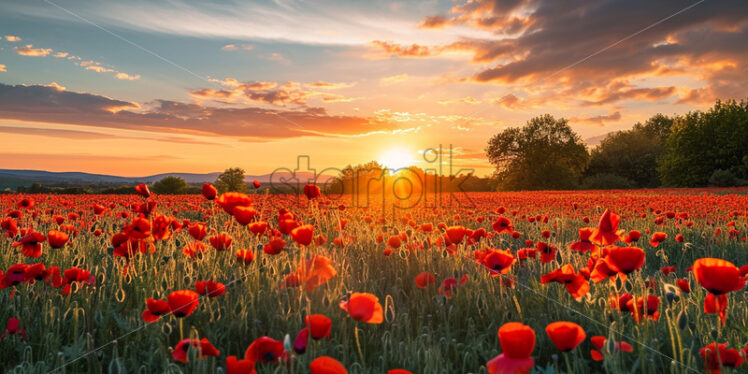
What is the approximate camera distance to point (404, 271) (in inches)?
162

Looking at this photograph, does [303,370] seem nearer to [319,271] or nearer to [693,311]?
[319,271]

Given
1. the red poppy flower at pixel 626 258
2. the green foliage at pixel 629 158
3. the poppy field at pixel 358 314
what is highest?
the green foliage at pixel 629 158

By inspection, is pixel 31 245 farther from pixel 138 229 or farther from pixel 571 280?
pixel 571 280

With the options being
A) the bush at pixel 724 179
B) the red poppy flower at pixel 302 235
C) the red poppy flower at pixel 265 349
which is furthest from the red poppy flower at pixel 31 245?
the bush at pixel 724 179

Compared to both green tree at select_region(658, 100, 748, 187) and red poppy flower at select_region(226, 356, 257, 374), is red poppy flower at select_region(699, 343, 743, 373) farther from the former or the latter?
green tree at select_region(658, 100, 748, 187)

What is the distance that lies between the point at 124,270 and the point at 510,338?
3.06 meters

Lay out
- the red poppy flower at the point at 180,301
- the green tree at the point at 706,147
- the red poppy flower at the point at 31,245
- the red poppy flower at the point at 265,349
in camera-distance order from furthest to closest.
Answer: the green tree at the point at 706,147
the red poppy flower at the point at 31,245
the red poppy flower at the point at 180,301
the red poppy flower at the point at 265,349

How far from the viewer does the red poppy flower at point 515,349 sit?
123 cm

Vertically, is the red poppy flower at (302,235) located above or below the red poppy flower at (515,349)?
above

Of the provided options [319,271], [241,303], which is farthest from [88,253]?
[319,271]

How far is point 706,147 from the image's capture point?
40.1 meters

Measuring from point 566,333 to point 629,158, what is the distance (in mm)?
61153

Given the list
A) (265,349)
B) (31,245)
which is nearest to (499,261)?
(265,349)

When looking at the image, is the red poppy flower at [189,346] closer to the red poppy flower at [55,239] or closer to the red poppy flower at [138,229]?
the red poppy flower at [138,229]
